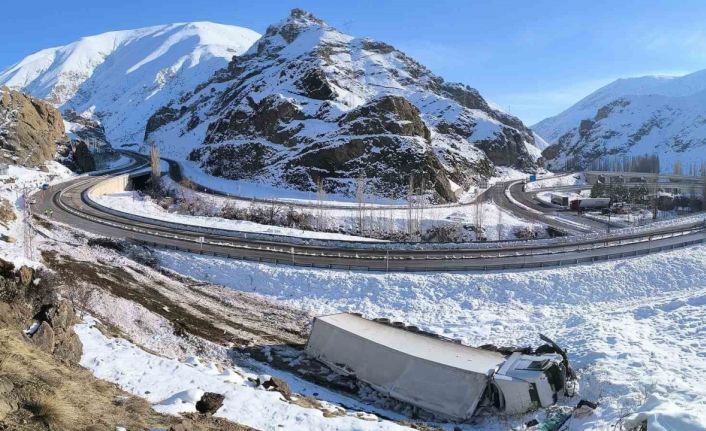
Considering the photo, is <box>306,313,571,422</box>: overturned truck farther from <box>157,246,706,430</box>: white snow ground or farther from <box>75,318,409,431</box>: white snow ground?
<box>75,318,409,431</box>: white snow ground

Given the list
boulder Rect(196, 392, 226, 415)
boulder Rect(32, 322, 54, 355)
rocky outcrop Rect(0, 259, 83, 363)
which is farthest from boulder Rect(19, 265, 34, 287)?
boulder Rect(196, 392, 226, 415)

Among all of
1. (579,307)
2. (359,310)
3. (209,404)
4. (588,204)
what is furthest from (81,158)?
(209,404)

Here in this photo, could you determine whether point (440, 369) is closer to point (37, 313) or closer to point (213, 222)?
point (37, 313)

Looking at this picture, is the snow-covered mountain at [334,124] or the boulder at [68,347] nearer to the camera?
the boulder at [68,347]

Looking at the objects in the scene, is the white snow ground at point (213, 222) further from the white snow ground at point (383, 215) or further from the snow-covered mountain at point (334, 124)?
the snow-covered mountain at point (334, 124)

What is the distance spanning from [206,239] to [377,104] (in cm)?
6264

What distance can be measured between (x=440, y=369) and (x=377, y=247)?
2274cm

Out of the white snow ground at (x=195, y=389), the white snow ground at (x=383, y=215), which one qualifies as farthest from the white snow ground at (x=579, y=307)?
the white snow ground at (x=383, y=215)

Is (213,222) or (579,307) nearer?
(579,307)

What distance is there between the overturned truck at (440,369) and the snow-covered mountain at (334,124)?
2523 inches

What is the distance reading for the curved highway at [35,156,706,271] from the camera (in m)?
34.7

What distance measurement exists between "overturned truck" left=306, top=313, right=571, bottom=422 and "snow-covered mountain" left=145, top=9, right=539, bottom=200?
6408cm

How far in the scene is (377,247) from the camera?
131 feet

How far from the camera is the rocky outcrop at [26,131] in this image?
254 ft
